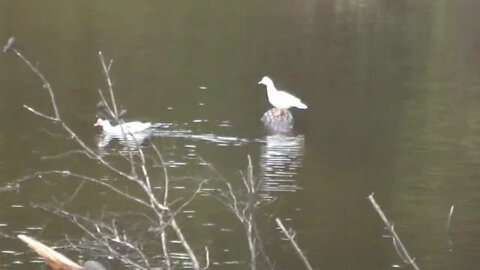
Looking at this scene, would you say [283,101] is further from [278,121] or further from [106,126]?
[106,126]

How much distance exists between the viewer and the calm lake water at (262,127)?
10570 mm

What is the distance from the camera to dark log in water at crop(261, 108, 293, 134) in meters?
15.8

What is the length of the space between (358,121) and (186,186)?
501 cm

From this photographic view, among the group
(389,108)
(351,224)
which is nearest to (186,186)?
(351,224)

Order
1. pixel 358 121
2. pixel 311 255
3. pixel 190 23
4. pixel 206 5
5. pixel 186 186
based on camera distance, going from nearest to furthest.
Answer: pixel 311 255 < pixel 186 186 < pixel 358 121 < pixel 190 23 < pixel 206 5

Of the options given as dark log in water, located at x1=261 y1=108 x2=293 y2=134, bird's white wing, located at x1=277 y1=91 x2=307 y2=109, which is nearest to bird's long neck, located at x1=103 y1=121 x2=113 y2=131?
dark log in water, located at x1=261 y1=108 x2=293 y2=134

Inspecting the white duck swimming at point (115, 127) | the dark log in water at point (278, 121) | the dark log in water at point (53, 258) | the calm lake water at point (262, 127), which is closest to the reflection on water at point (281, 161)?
the calm lake water at point (262, 127)

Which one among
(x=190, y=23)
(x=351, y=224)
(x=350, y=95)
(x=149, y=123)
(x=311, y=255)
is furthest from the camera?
(x=190, y=23)

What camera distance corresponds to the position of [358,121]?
16.5m

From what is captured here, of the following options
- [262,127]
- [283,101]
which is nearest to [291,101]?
[283,101]

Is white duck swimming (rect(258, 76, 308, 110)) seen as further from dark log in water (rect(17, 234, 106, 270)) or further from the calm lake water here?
dark log in water (rect(17, 234, 106, 270))

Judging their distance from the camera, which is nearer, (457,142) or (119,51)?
(457,142)

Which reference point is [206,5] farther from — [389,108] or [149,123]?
[149,123]

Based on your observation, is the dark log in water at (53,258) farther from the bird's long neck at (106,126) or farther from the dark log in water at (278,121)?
the dark log in water at (278,121)
